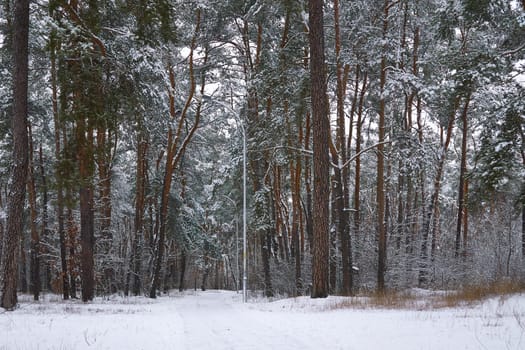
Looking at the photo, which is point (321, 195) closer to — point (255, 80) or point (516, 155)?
point (516, 155)

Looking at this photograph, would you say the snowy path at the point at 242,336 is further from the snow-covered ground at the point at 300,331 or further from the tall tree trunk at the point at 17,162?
the tall tree trunk at the point at 17,162

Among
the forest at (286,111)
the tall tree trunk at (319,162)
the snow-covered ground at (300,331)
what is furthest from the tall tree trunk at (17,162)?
the tall tree trunk at (319,162)

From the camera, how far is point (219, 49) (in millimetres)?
20703

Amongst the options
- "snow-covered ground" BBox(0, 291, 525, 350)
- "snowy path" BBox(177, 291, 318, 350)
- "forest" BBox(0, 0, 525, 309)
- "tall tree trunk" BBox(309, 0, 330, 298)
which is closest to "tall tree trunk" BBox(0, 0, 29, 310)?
"forest" BBox(0, 0, 525, 309)

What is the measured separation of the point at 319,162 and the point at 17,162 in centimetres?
760

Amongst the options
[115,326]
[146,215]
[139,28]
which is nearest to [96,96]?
[139,28]

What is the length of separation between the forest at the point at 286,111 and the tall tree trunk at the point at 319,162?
0.04m

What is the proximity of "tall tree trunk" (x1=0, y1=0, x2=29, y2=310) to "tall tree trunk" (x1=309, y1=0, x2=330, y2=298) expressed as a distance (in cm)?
739

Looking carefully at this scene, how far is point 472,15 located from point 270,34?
9.46 m

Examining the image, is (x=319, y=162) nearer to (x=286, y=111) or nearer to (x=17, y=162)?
(x=286, y=111)

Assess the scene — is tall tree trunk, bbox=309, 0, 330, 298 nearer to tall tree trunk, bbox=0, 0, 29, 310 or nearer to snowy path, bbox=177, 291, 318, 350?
snowy path, bbox=177, 291, 318, 350

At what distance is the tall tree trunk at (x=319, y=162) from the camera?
1168 centimetres

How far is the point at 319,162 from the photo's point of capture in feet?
39.0

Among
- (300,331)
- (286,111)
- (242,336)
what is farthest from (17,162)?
(286,111)
